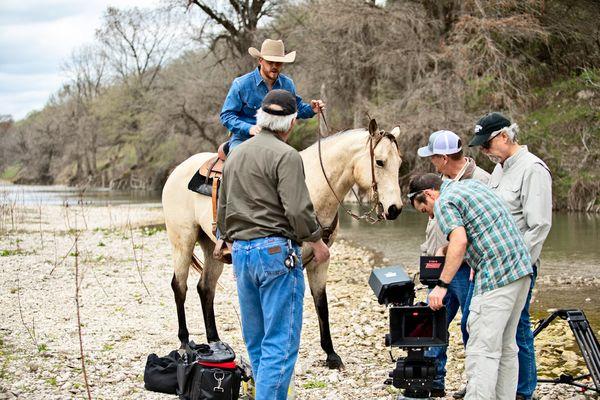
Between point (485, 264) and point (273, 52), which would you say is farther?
point (273, 52)

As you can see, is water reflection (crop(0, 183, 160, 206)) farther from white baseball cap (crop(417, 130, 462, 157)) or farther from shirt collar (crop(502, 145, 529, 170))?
shirt collar (crop(502, 145, 529, 170))

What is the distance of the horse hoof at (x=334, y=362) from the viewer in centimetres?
636

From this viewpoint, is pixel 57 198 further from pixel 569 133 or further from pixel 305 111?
pixel 305 111

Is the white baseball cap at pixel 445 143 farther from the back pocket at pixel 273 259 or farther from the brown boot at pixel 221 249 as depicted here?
the brown boot at pixel 221 249

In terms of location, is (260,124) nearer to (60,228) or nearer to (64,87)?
(60,228)

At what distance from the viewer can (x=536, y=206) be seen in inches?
186

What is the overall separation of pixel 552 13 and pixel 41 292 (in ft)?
81.7

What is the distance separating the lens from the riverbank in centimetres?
571

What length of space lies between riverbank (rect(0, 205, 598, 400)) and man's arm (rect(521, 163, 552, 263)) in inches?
56.2

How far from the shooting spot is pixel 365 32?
2775 cm

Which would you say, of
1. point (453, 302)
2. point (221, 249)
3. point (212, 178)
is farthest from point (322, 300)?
point (212, 178)

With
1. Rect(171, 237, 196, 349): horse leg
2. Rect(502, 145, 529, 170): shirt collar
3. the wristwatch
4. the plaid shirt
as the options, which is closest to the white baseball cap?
Rect(502, 145, 529, 170): shirt collar

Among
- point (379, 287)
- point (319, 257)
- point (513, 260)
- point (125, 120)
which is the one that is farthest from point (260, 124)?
point (125, 120)

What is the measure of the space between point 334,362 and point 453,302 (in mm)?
1312
